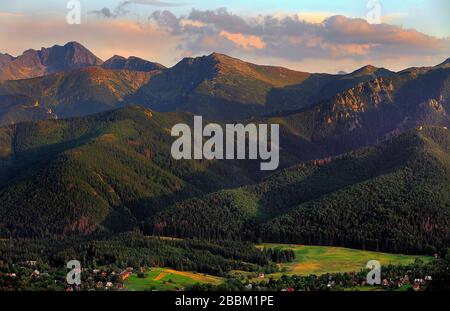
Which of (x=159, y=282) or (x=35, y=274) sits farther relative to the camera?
(x=159, y=282)

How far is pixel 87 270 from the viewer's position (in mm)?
199375

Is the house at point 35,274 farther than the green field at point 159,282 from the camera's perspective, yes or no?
Yes

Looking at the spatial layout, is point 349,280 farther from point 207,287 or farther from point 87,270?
point 87,270

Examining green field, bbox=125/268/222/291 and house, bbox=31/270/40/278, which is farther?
house, bbox=31/270/40/278

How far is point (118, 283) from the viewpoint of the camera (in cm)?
18275

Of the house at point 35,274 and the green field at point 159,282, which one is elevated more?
the house at point 35,274

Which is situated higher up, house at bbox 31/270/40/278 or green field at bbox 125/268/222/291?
house at bbox 31/270/40/278

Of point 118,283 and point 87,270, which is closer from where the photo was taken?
point 118,283

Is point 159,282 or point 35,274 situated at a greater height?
point 35,274
